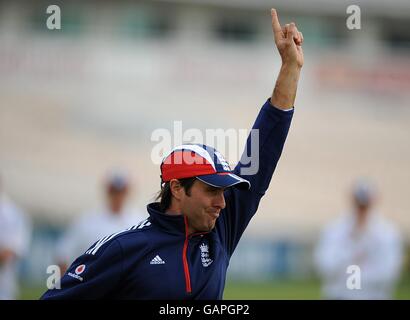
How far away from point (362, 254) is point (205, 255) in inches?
196

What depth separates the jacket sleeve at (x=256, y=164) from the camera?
443 centimetres

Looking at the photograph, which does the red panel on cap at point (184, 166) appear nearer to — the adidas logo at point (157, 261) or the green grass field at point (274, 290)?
the adidas logo at point (157, 261)

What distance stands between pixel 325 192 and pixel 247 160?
17946mm

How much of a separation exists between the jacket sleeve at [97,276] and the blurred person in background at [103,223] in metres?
4.72

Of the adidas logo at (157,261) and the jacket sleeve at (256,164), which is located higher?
the jacket sleeve at (256,164)

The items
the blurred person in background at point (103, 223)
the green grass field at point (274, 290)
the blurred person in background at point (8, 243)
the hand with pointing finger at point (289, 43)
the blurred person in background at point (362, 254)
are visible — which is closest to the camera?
the hand with pointing finger at point (289, 43)

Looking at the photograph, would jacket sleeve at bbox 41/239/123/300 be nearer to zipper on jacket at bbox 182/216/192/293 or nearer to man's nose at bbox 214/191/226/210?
zipper on jacket at bbox 182/216/192/293

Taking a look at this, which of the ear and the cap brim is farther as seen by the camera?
the ear

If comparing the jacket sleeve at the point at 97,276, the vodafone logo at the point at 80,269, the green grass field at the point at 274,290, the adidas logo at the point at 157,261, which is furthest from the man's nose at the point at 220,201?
the green grass field at the point at 274,290

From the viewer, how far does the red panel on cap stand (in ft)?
13.5

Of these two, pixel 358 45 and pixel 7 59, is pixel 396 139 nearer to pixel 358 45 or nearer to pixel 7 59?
pixel 358 45

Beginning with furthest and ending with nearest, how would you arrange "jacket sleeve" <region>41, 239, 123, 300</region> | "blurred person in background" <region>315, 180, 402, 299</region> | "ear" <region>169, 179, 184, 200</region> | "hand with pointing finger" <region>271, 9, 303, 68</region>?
1. "blurred person in background" <region>315, 180, 402, 299</region>
2. "hand with pointing finger" <region>271, 9, 303, 68</region>
3. "ear" <region>169, 179, 184, 200</region>
4. "jacket sleeve" <region>41, 239, 123, 300</region>

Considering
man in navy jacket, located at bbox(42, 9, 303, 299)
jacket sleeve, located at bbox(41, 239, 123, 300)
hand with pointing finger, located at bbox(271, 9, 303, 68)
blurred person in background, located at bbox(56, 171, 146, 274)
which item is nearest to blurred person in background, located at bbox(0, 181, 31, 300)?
blurred person in background, located at bbox(56, 171, 146, 274)
